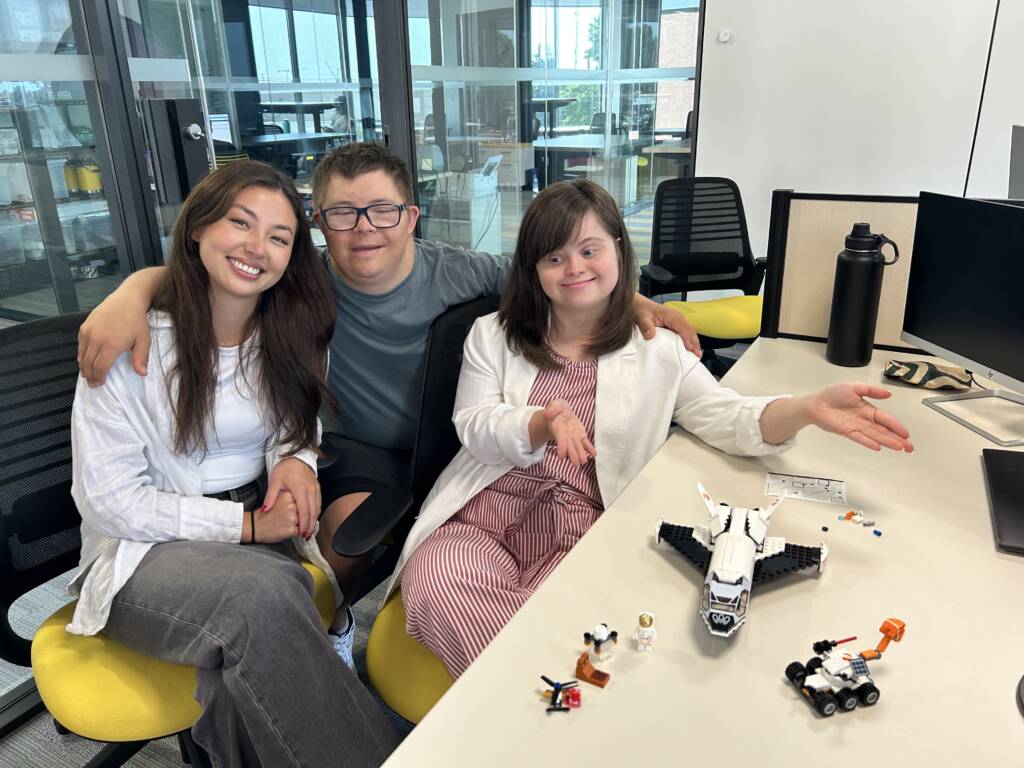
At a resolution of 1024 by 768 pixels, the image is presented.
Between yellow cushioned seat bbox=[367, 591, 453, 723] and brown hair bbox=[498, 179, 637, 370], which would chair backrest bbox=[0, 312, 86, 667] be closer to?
yellow cushioned seat bbox=[367, 591, 453, 723]

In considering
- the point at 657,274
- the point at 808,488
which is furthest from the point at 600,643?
the point at 657,274

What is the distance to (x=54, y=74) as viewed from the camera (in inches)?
77.8

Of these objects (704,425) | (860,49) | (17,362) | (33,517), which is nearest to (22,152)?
(17,362)

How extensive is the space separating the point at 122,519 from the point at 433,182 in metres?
2.74

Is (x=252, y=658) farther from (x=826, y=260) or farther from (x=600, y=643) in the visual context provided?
(x=826, y=260)

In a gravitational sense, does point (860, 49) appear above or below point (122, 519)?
above

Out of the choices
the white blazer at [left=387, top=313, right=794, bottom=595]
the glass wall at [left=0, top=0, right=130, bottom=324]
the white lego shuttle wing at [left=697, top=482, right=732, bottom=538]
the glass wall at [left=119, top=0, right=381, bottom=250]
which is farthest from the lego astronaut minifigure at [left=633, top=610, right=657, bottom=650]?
the glass wall at [left=119, top=0, right=381, bottom=250]

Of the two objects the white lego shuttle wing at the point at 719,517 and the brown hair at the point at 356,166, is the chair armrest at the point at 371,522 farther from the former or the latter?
the brown hair at the point at 356,166

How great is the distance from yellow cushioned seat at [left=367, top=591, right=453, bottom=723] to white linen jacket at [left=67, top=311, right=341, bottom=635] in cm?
35

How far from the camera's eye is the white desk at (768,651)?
0.76m

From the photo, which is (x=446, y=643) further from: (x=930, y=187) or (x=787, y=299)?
(x=930, y=187)

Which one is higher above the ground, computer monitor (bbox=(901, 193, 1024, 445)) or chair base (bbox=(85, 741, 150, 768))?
computer monitor (bbox=(901, 193, 1024, 445))

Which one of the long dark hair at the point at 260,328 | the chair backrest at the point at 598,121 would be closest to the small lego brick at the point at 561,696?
the long dark hair at the point at 260,328

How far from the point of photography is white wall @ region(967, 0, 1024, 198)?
3.56m
